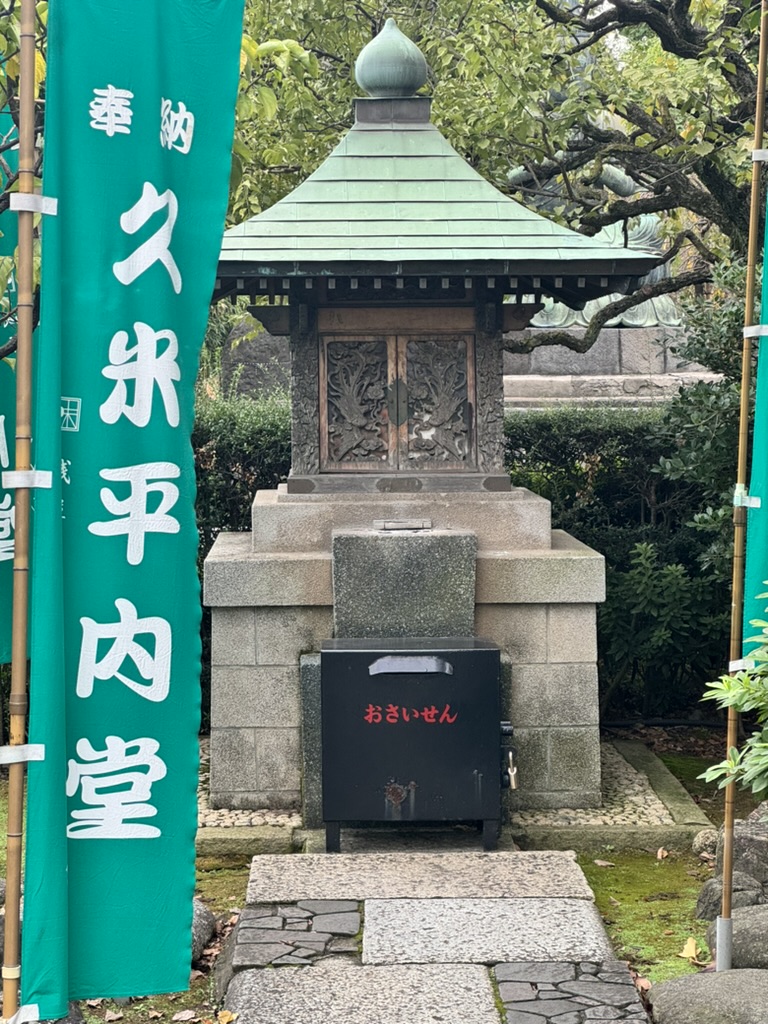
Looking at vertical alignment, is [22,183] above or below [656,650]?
above

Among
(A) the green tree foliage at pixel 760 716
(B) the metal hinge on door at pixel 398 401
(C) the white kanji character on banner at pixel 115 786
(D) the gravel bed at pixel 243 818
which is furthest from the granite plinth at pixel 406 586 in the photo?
(C) the white kanji character on banner at pixel 115 786

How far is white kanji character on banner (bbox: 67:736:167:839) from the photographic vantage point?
13.3 feet

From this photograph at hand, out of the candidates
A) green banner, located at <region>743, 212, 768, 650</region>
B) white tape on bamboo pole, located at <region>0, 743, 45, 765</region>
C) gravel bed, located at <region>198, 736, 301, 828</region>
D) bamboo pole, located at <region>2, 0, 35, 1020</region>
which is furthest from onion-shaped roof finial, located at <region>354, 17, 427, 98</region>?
white tape on bamboo pole, located at <region>0, 743, 45, 765</region>

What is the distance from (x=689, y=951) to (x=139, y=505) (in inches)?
141

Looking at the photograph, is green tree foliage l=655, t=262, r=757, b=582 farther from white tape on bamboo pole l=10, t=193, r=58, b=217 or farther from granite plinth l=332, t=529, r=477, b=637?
white tape on bamboo pole l=10, t=193, r=58, b=217

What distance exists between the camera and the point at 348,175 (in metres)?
8.36

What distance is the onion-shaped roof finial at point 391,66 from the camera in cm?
837

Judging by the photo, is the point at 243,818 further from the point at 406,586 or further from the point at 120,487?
the point at 120,487

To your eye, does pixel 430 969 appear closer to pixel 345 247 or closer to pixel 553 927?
pixel 553 927

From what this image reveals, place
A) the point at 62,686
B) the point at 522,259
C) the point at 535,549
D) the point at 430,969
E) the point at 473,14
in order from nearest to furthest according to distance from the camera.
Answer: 1. the point at 62,686
2. the point at 430,969
3. the point at 522,259
4. the point at 535,549
5. the point at 473,14

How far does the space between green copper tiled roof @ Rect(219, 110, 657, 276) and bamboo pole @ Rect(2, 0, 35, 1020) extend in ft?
11.6

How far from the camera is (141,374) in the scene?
409 cm

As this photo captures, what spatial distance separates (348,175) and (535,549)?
8.69 feet

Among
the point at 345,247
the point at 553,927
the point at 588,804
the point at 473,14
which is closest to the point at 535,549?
the point at 588,804
